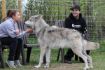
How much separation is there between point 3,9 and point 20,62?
2708mm

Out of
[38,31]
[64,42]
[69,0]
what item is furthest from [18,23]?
[69,0]

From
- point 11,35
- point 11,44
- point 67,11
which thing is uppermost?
point 67,11

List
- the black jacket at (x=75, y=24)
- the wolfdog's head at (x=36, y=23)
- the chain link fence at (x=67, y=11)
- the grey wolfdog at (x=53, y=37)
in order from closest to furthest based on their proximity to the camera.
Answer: the grey wolfdog at (x=53, y=37)
the wolfdog's head at (x=36, y=23)
the black jacket at (x=75, y=24)
the chain link fence at (x=67, y=11)

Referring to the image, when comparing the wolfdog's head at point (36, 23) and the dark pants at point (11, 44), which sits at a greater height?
the wolfdog's head at point (36, 23)

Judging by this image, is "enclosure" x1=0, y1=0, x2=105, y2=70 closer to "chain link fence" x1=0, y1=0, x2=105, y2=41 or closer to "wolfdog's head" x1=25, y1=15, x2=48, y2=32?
"chain link fence" x1=0, y1=0, x2=105, y2=41

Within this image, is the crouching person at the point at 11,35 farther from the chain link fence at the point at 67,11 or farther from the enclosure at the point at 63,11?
the chain link fence at the point at 67,11

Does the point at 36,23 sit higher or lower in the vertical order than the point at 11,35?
higher

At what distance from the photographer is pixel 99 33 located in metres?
13.3

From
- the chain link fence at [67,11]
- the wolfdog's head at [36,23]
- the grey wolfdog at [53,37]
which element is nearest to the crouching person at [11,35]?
the wolfdog's head at [36,23]

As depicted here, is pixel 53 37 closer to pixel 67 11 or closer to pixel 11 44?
pixel 11 44

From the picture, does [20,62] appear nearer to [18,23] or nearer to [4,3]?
[18,23]

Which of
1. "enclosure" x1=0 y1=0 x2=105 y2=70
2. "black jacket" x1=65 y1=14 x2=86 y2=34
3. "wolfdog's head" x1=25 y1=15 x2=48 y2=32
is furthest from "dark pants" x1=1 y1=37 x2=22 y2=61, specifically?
"enclosure" x1=0 y1=0 x2=105 y2=70

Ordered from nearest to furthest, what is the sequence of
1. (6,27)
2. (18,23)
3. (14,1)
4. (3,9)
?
(6,27) → (18,23) → (3,9) → (14,1)

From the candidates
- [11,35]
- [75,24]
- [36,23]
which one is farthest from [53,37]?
[75,24]
